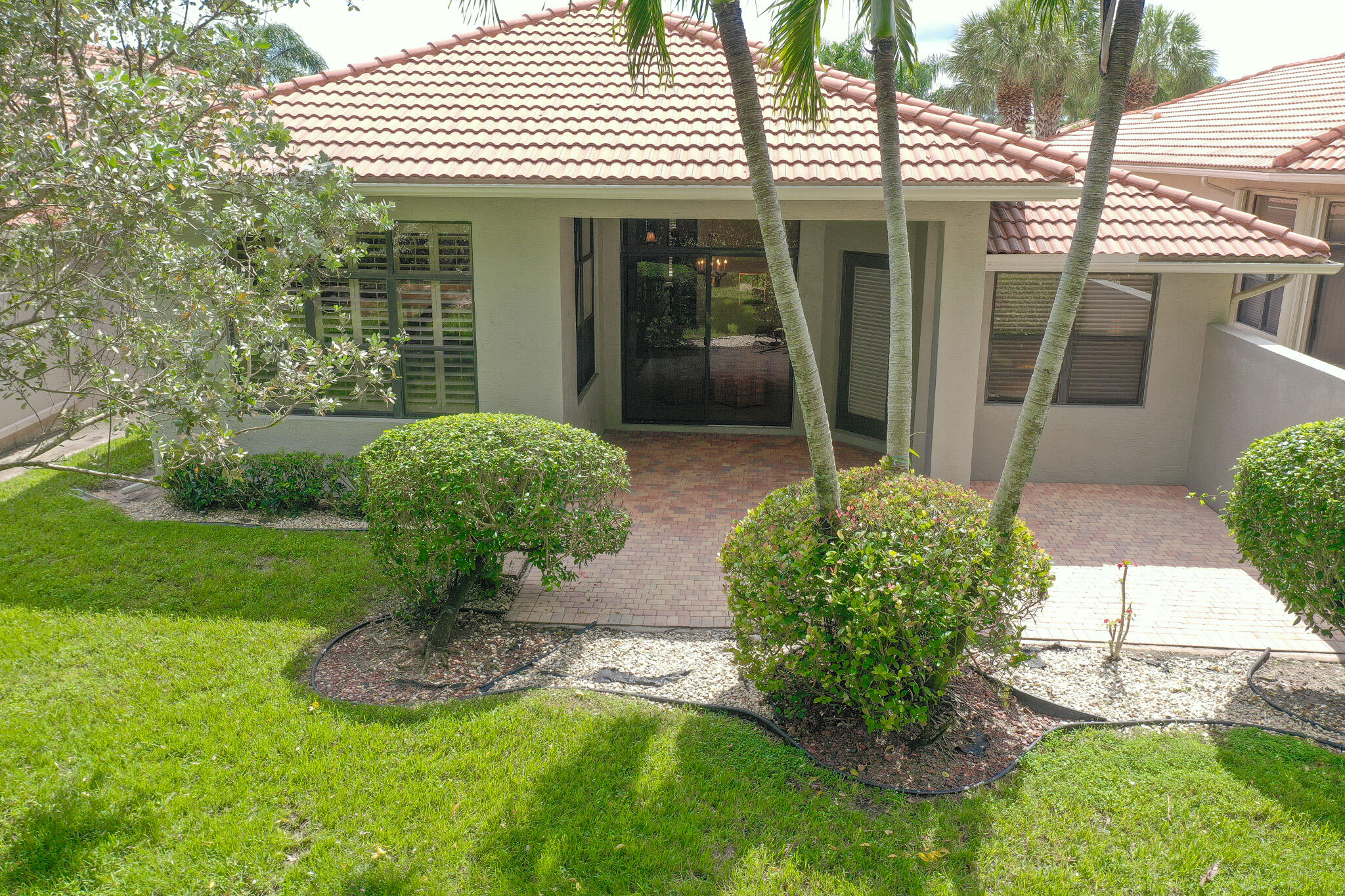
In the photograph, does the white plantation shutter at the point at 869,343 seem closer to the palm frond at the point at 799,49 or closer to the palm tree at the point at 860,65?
the palm frond at the point at 799,49

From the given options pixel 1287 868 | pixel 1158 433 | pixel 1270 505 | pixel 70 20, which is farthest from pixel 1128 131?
pixel 70 20

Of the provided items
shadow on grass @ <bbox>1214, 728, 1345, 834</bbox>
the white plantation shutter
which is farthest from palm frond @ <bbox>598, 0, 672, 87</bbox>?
the white plantation shutter

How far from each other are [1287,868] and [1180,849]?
0.48m

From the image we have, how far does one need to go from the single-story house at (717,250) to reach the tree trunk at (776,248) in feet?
12.4

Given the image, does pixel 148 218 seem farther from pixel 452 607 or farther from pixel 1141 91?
pixel 1141 91

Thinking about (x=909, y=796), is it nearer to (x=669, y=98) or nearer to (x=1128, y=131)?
(x=669, y=98)

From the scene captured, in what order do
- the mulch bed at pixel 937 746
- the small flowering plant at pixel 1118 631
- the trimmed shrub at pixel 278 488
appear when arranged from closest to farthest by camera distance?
the mulch bed at pixel 937 746 < the small flowering plant at pixel 1118 631 < the trimmed shrub at pixel 278 488

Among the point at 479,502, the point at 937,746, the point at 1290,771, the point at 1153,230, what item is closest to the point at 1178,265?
the point at 1153,230

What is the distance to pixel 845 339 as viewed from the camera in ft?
41.3

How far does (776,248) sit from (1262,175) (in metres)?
8.89

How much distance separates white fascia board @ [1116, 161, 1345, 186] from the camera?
1095 centimetres

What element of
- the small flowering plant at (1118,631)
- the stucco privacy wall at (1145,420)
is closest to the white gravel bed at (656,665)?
the small flowering plant at (1118,631)

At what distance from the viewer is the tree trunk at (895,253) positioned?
6.41m

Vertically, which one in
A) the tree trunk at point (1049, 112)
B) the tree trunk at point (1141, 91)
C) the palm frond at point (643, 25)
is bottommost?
the palm frond at point (643, 25)
